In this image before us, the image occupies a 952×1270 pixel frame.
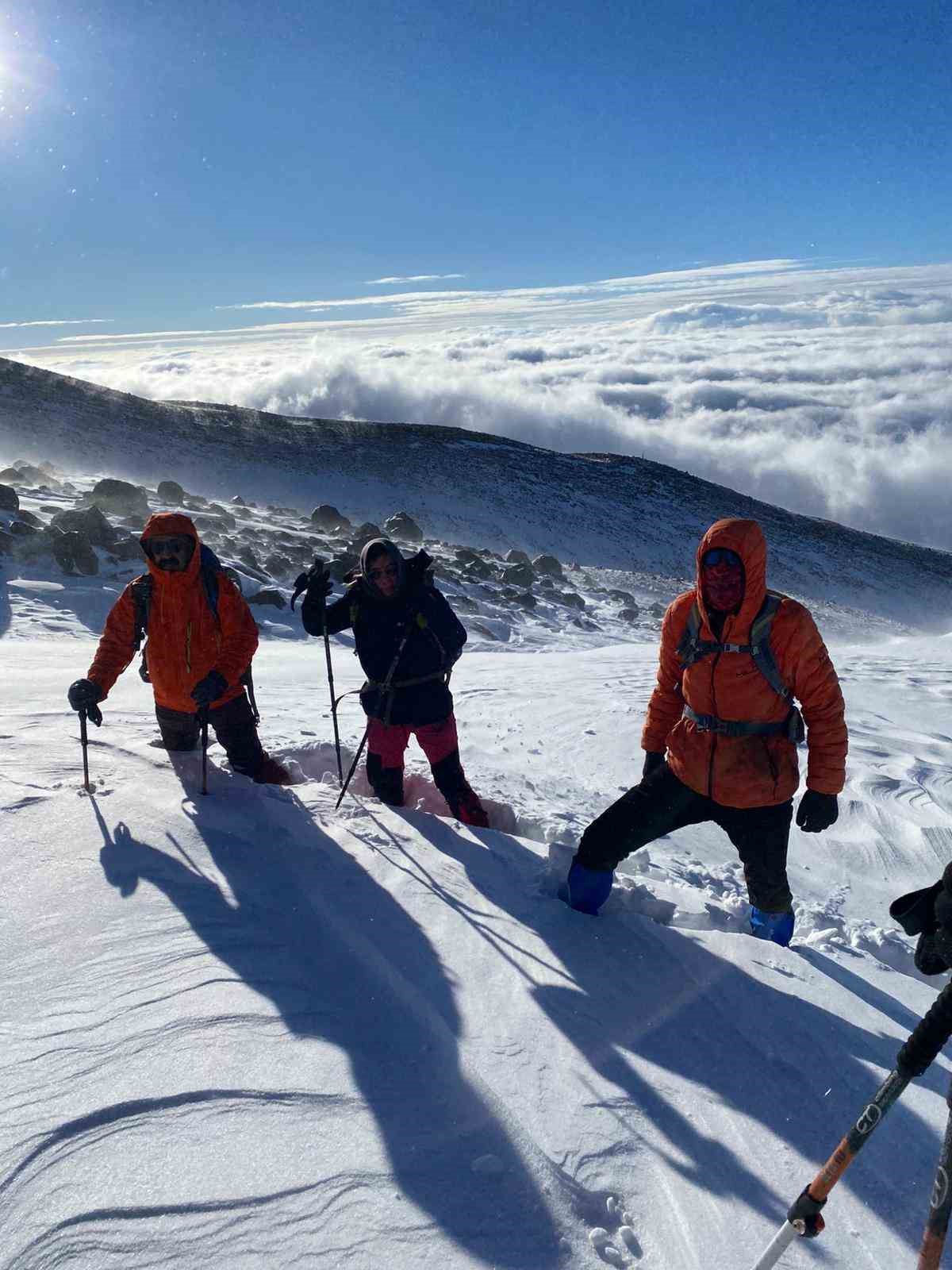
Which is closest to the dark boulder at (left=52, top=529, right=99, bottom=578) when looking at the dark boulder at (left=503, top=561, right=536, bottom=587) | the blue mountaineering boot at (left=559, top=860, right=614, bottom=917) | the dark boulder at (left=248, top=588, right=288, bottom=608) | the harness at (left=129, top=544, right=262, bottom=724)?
the dark boulder at (left=248, top=588, right=288, bottom=608)

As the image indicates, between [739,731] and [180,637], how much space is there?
2981 mm

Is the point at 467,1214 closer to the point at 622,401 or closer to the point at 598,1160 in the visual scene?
the point at 598,1160

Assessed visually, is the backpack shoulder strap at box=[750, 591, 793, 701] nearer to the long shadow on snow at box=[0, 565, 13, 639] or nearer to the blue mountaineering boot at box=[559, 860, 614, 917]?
the blue mountaineering boot at box=[559, 860, 614, 917]

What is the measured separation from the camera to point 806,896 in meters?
4.97

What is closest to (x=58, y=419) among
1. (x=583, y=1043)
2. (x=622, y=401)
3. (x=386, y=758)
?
(x=386, y=758)

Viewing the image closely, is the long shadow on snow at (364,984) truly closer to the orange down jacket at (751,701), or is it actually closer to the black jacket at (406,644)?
the black jacket at (406,644)

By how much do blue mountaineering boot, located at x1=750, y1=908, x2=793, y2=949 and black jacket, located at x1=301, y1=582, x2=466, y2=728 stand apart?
2062 millimetres

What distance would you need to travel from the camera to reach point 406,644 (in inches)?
187

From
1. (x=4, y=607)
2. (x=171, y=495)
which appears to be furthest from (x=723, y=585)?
(x=171, y=495)

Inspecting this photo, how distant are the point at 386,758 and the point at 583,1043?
2.49m

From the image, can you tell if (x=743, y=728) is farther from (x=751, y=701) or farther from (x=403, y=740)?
(x=403, y=740)

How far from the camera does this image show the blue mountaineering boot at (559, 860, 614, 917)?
12.1 feet

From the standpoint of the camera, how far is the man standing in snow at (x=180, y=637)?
437 centimetres

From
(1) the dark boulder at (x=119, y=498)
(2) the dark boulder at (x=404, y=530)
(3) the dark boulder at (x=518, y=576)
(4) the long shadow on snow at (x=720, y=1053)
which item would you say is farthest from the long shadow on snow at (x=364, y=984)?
(2) the dark boulder at (x=404, y=530)
